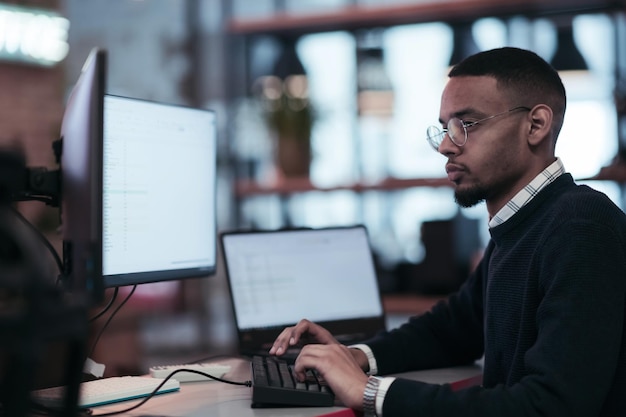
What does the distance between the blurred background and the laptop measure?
1.59 meters

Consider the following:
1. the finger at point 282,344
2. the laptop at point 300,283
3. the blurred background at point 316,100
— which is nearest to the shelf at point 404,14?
the blurred background at point 316,100

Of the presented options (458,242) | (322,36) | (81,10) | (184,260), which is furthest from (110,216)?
(81,10)

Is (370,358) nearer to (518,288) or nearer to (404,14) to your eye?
(518,288)

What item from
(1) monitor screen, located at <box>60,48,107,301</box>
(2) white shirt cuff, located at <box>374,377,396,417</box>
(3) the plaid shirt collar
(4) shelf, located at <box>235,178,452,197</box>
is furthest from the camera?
(4) shelf, located at <box>235,178,452,197</box>

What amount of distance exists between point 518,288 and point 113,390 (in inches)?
29.7

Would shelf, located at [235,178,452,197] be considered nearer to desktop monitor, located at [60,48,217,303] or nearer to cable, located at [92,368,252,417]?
desktop monitor, located at [60,48,217,303]

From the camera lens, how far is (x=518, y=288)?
60.6 inches

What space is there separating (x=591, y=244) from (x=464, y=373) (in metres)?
0.61

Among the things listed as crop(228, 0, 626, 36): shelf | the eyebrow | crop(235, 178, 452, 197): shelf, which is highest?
crop(228, 0, 626, 36): shelf

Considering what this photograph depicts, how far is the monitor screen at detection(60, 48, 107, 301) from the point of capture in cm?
123

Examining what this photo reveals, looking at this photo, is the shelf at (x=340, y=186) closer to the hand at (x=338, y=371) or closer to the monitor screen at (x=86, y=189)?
the hand at (x=338, y=371)

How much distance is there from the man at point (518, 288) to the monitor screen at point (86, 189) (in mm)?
438

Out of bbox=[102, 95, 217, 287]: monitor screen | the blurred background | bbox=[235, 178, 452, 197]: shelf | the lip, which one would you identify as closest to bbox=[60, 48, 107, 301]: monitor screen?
bbox=[102, 95, 217, 287]: monitor screen

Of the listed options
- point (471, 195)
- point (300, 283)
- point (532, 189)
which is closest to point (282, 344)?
point (300, 283)
